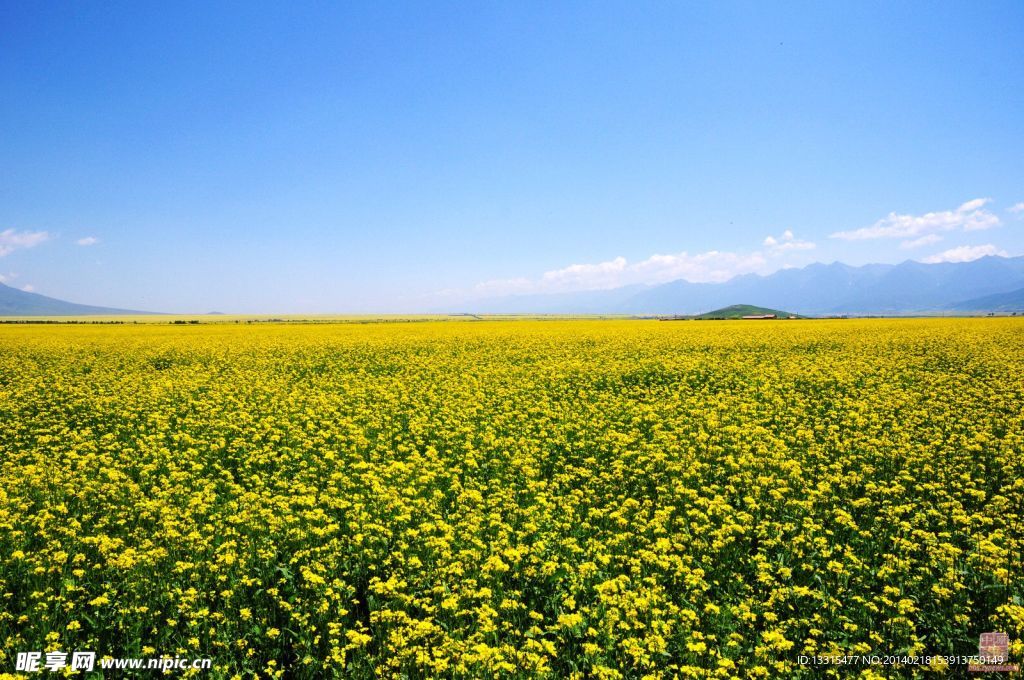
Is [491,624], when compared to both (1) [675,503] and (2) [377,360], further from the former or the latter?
(2) [377,360]

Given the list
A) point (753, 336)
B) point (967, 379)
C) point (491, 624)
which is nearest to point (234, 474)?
point (491, 624)

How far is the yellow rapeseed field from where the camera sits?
5453mm

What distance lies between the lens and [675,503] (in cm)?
886

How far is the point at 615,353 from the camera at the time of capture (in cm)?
2683

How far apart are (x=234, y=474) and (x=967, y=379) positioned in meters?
23.1

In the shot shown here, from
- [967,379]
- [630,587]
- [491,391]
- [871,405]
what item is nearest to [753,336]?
[967,379]

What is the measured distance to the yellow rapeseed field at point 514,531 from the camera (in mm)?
5453

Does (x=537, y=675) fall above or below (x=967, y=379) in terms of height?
below

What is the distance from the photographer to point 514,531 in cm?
745

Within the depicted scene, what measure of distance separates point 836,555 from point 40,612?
33.2 ft

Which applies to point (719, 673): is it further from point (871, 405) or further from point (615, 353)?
point (615, 353)

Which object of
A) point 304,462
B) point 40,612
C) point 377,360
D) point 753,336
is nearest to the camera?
point 40,612

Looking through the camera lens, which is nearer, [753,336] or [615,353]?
[615,353]

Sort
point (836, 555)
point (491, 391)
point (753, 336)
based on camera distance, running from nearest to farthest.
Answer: point (836, 555)
point (491, 391)
point (753, 336)
